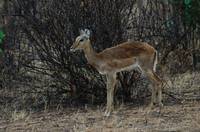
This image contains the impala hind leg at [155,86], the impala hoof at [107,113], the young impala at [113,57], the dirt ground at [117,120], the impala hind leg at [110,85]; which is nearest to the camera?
the dirt ground at [117,120]

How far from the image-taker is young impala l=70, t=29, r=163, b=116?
1081cm

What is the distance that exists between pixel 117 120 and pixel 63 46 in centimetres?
210

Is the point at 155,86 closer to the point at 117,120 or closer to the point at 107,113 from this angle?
the point at 107,113

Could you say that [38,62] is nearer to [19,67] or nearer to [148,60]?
[19,67]


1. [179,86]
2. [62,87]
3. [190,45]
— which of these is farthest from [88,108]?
[190,45]

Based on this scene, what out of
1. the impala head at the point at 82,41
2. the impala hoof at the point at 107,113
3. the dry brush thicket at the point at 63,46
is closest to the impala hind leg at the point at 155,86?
the dry brush thicket at the point at 63,46

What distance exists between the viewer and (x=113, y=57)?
36.0ft

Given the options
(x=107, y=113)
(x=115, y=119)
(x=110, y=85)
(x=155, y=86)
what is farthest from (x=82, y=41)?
(x=155, y=86)

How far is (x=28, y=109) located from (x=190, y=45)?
499 cm

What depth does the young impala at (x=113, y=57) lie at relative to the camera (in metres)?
10.8

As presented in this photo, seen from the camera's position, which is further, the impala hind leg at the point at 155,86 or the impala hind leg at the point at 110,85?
the impala hind leg at the point at 155,86

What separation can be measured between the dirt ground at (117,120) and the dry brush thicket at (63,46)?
57cm

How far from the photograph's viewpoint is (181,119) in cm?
1023

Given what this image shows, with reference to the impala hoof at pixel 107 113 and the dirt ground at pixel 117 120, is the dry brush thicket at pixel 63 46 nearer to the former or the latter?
the dirt ground at pixel 117 120
